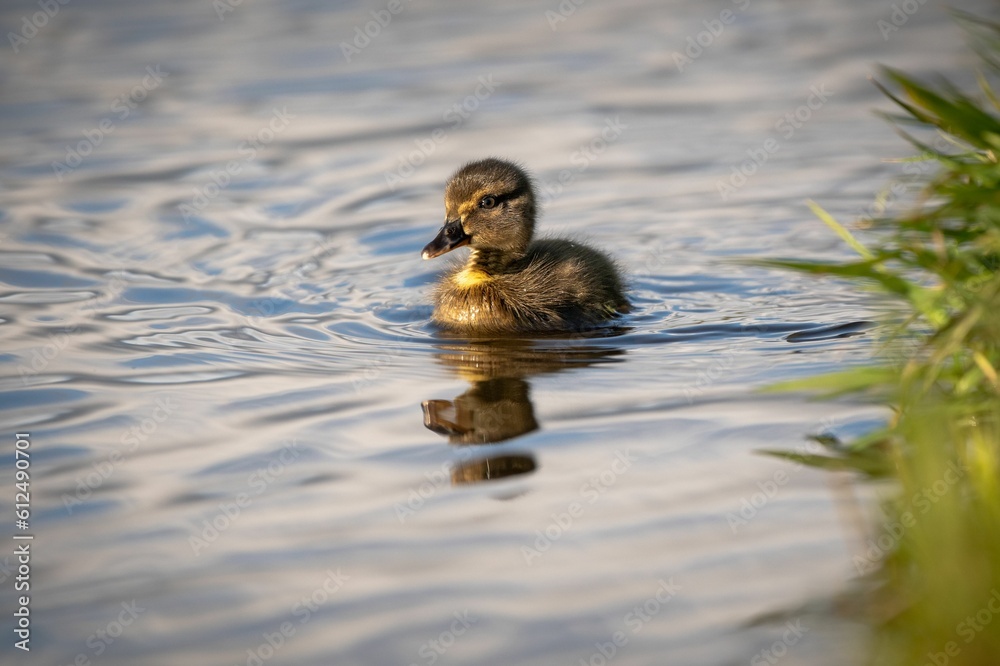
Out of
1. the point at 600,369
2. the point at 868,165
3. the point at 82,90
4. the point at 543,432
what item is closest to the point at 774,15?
the point at 868,165

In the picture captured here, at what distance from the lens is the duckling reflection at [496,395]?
497 centimetres

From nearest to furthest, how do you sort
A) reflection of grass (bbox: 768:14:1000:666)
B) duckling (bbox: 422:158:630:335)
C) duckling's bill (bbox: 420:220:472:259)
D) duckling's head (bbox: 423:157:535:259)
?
1. reflection of grass (bbox: 768:14:1000:666)
2. duckling (bbox: 422:158:630:335)
3. duckling's bill (bbox: 420:220:472:259)
4. duckling's head (bbox: 423:157:535:259)

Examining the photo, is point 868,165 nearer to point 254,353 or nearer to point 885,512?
point 254,353

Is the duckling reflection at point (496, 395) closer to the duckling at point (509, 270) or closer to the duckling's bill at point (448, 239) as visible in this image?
the duckling at point (509, 270)

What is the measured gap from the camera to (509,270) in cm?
771

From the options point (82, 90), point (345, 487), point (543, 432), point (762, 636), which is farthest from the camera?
point (82, 90)

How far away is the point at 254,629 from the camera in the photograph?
381cm

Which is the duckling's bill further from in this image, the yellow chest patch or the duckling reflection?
the duckling reflection

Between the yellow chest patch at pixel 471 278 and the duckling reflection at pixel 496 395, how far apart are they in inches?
25.8

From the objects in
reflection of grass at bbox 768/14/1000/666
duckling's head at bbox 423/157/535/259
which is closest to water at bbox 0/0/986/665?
reflection of grass at bbox 768/14/1000/666

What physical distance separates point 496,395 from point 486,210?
6.31 ft

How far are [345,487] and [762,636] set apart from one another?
1771 millimetres

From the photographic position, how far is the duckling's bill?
7.40 m

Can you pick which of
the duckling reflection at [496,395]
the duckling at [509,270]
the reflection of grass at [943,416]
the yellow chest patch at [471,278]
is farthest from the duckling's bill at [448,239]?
the reflection of grass at [943,416]
